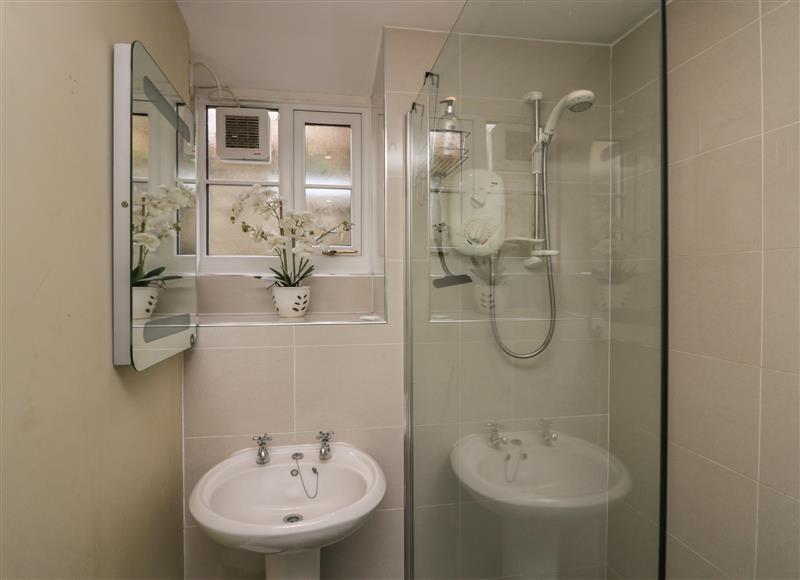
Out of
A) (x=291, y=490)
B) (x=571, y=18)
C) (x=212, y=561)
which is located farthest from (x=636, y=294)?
(x=212, y=561)

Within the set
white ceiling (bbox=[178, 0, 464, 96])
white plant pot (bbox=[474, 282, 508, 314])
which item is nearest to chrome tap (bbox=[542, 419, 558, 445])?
white plant pot (bbox=[474, 282, 508, 314])

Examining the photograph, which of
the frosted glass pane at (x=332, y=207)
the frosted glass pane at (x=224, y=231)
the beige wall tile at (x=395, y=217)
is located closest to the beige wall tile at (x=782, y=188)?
the beige wall tile at (x=395, y=217)

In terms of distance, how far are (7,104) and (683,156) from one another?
157 cm

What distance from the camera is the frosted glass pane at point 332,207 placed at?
6.21 ft

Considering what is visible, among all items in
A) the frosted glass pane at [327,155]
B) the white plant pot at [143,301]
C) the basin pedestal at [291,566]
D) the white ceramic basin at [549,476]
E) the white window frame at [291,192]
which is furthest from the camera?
the frosted glass pane at [327,155]

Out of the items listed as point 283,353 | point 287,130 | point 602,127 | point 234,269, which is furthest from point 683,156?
point 234,269

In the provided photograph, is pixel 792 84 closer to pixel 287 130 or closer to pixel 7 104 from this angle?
pixel 7 104

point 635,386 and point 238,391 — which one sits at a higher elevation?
point 635,386

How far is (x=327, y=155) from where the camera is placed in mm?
1920

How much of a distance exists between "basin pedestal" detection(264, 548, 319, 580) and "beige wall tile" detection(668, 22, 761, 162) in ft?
5.47

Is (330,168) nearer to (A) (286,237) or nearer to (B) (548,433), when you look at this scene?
(A) (286,237)

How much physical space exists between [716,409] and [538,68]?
102cm

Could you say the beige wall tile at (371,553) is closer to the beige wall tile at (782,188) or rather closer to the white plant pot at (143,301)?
the white plant pot at (143,301)

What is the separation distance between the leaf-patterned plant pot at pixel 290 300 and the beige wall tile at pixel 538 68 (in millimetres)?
956
